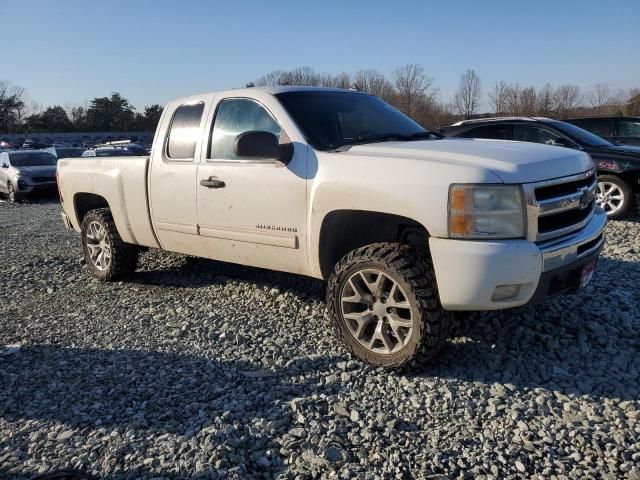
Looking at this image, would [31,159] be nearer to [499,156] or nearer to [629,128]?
[629,128]

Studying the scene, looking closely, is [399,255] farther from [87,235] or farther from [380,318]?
[87,235]

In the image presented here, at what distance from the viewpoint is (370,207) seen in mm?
3348

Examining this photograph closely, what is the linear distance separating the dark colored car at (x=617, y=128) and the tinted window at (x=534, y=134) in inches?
123

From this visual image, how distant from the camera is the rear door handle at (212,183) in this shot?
4218 millimetres

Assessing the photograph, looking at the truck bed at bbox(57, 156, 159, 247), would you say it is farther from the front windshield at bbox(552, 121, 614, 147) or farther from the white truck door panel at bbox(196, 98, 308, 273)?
the front windshield at bbox(552, 121, 614, 147)

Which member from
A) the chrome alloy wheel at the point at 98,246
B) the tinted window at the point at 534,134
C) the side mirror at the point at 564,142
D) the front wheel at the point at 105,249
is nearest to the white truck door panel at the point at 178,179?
the front wheel at the point at 105,249

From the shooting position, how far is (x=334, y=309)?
363cm

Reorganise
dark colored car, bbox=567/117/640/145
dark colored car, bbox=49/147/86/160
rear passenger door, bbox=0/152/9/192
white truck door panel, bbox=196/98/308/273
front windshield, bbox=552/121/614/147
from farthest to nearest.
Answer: dark colored car, bbox=49/147/86/160
rear passenger door, bbox=0/152/9/192
dark colored car, bbox=567/117/640/145
front windshield, bbox=552/121/614/147
white truck door panel, bbox=196/98/308/273

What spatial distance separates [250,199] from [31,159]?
50.3 feet

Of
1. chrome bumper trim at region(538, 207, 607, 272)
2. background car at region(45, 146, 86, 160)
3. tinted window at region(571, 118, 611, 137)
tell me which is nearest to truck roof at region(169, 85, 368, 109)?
chrome bumper trim at region(538, 207, 607, 272)

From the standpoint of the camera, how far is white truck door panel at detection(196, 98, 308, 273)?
12.5 ft

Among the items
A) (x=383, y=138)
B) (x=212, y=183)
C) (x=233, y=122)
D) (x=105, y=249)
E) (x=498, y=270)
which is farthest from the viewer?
(x=105, y=249)

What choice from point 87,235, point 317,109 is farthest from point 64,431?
point 87,235

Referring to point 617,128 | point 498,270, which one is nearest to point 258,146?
point 498,270
